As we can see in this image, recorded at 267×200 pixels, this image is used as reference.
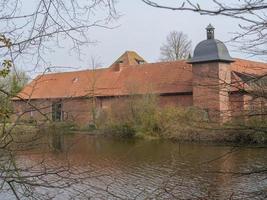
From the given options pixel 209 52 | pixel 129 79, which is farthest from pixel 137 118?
pixel 129 79

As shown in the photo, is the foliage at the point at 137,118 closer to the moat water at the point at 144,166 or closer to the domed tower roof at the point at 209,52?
the moat water at the point at 144,166

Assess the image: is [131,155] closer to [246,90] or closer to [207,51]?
[207,51]

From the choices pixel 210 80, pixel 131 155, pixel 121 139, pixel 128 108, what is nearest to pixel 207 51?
pixel 128 108

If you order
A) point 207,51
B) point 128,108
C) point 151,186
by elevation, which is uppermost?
point 207,51

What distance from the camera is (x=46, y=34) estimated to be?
234 cm

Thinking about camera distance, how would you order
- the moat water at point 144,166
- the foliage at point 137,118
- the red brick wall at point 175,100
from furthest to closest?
1. the red brick wall at point 175,100
2. the foliage at point 137,118
3. the moat water at point 144,166

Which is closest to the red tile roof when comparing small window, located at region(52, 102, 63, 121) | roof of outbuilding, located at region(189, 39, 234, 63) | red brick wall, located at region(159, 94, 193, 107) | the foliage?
red brick wall, located at region(159, 94, 193, 107)

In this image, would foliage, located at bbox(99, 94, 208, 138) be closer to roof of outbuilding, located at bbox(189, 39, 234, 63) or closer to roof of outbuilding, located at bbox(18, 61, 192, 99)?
roof of outbuilding, located at bbox(18, 61, 192, 99)

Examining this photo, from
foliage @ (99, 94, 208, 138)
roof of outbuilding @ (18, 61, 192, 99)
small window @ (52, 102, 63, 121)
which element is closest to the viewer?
small window @ (52, 102, 63, 121)

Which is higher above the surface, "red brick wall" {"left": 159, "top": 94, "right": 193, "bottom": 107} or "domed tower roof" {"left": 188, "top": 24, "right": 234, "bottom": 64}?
"domed tower roof" {"left": 188, "top": 24, "right": 234, "bottom": 64}

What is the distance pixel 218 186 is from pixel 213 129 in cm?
922

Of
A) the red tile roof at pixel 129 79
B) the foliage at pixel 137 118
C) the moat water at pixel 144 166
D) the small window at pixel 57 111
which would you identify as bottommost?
the moat water at pixel 144 166

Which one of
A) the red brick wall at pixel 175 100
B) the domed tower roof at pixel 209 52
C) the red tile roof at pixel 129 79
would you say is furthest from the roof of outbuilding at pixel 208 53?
the red brick wall at pixel 175 100

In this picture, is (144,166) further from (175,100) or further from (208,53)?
(175,100)
